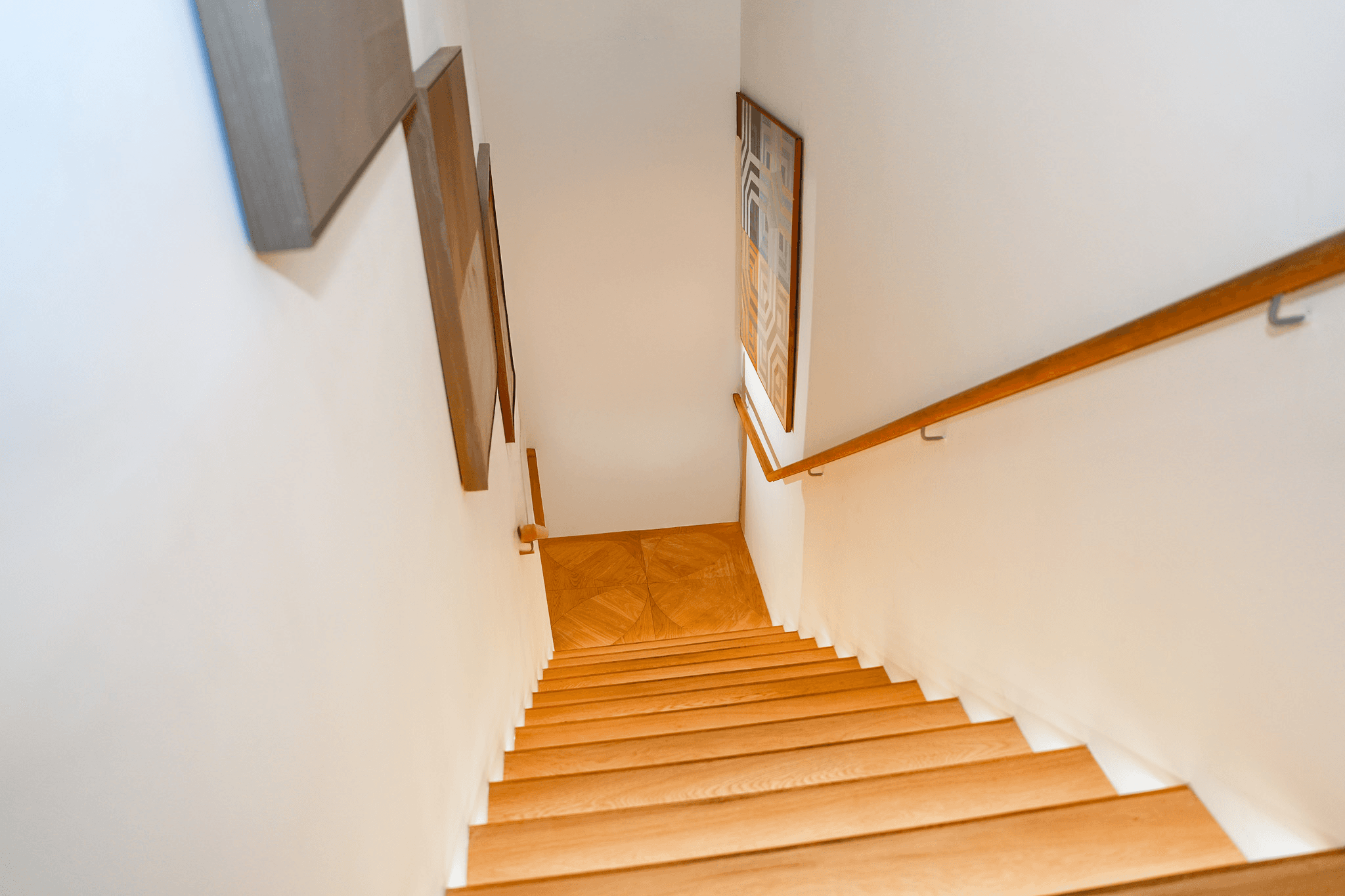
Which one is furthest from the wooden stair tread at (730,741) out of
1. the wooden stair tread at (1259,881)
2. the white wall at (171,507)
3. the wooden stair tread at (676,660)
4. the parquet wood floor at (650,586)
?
the parquet wood floor at (650,586)

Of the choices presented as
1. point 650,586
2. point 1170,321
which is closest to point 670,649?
point 650,586

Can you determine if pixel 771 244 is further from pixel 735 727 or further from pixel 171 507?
pixel 171 507

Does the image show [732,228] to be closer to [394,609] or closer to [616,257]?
[616,257]

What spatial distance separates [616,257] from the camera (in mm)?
5141

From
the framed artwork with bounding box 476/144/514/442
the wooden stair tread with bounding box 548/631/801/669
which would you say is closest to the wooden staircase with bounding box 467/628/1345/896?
the framed artwork with bounding box 476/144/514/442

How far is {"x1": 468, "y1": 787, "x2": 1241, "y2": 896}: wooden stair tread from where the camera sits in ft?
4.99

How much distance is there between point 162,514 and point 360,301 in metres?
0.67

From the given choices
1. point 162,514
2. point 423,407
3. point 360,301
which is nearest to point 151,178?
point 162,514

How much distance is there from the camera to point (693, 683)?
320 cm

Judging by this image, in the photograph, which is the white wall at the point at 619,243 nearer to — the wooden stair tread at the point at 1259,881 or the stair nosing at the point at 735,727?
the stair nosing at the point at 735,727

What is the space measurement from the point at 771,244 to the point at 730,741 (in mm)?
2573

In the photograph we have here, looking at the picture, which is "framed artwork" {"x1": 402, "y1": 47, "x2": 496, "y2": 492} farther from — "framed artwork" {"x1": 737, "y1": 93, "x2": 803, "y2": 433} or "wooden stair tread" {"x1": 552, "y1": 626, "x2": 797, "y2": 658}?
"wooden stair tread" {"x1": 552, "y1": 626, "x2": 797, "y2": 658}

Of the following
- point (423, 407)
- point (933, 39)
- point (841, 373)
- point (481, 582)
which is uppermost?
point (933, 39)

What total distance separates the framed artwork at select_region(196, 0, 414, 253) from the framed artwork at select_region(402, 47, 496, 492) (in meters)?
0.65
